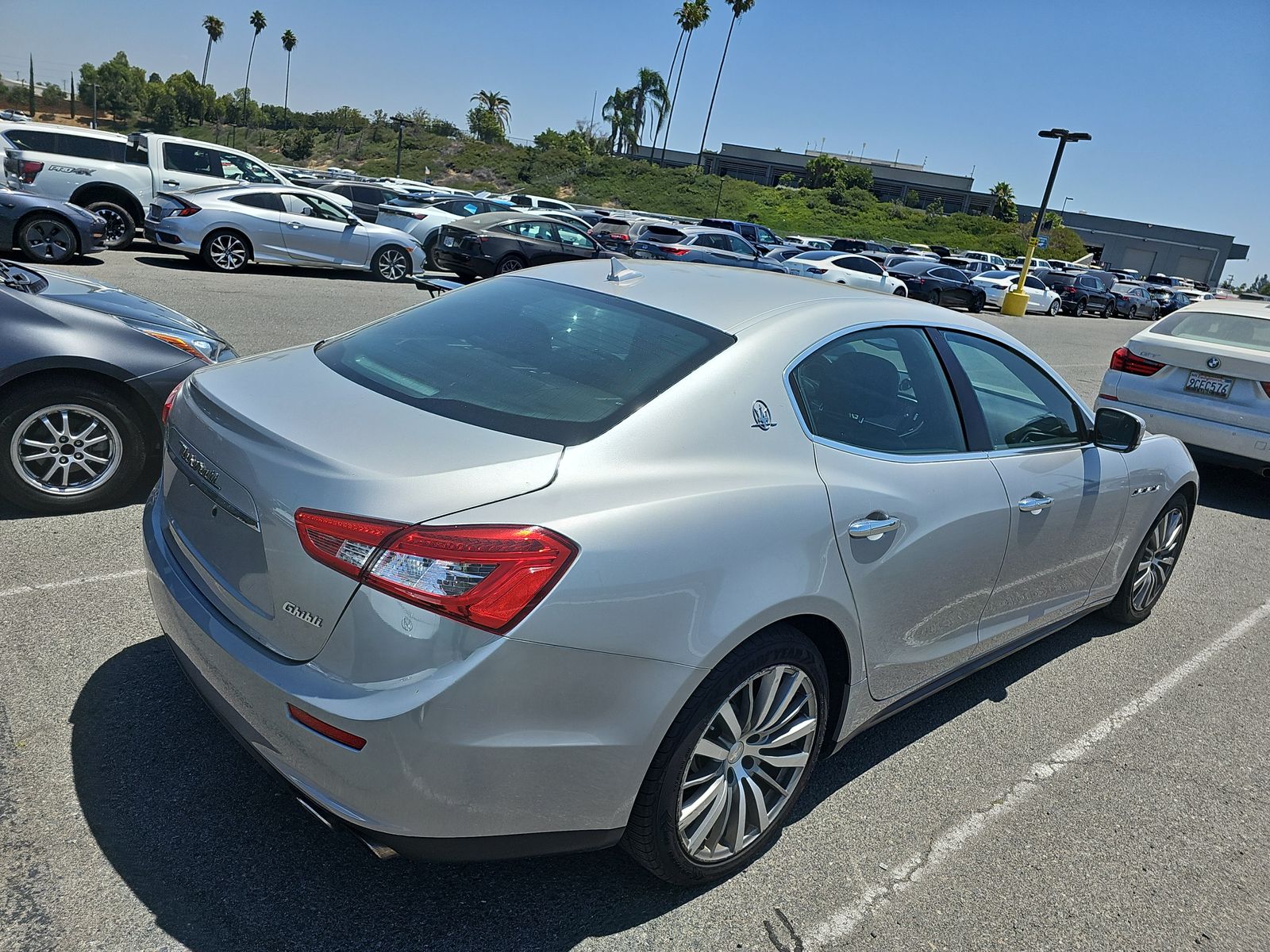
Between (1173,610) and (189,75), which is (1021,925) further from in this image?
(189,75)

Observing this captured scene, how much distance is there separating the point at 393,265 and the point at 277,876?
50.5 ft

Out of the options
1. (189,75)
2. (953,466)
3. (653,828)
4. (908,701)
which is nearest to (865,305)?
(953,466)

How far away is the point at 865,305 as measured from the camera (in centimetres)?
334

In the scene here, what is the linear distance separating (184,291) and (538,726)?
1147 cm

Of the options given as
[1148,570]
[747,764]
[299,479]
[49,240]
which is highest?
[299,479]

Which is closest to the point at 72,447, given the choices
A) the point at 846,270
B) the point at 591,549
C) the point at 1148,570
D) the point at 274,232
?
the point at 591,549

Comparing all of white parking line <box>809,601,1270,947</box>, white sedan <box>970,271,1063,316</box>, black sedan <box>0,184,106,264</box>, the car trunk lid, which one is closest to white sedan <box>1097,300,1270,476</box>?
white parking line <box>809,601,1270,947</box>

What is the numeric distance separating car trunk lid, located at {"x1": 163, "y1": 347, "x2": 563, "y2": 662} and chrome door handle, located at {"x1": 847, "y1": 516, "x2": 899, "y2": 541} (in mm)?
957

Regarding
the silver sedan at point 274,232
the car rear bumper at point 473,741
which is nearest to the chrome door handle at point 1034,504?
the car rear bumper at point 473,741

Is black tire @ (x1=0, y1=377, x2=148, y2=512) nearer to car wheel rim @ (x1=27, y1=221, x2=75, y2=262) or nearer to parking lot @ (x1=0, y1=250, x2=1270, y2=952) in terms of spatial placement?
parking lot @ (x1=0, y1=250, x2=1270, y2=952)

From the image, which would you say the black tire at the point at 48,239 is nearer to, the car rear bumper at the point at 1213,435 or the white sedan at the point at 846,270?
the car rear bumper at the point at 1213,435

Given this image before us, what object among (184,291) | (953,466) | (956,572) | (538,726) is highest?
(953,466)

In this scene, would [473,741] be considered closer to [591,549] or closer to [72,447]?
[591,549]

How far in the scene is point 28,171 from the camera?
47.4 ft
